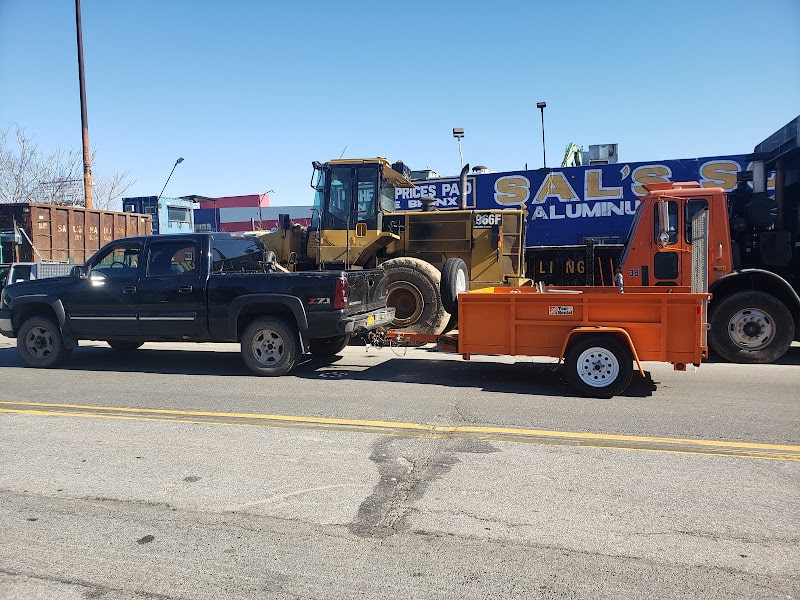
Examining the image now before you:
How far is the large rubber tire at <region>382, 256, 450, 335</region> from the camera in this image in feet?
36.6

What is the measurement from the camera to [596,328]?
741cm

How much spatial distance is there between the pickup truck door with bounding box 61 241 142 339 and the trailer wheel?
20.6 feet

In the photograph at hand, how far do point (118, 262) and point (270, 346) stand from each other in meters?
2.85

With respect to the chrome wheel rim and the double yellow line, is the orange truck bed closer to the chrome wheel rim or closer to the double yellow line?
the chrome wheel rim

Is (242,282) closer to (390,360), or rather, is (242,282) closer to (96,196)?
(390,360)

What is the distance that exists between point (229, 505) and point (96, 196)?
108ft

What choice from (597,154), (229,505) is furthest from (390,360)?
(597,154)

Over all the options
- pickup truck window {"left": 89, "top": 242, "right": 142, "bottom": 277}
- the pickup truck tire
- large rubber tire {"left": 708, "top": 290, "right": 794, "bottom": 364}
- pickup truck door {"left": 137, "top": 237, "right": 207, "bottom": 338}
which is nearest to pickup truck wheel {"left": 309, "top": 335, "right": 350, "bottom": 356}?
the pickup truck tire

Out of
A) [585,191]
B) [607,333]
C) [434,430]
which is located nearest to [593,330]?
[607,333]

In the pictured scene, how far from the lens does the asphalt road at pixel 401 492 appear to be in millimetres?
3299

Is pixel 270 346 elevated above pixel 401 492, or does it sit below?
above

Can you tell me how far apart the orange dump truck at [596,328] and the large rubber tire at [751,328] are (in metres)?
2.25

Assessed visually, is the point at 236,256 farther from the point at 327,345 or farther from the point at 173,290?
the point at 327,345

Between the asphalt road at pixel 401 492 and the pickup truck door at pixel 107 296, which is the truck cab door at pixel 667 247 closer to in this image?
the asphalt road at pixel 401 492
